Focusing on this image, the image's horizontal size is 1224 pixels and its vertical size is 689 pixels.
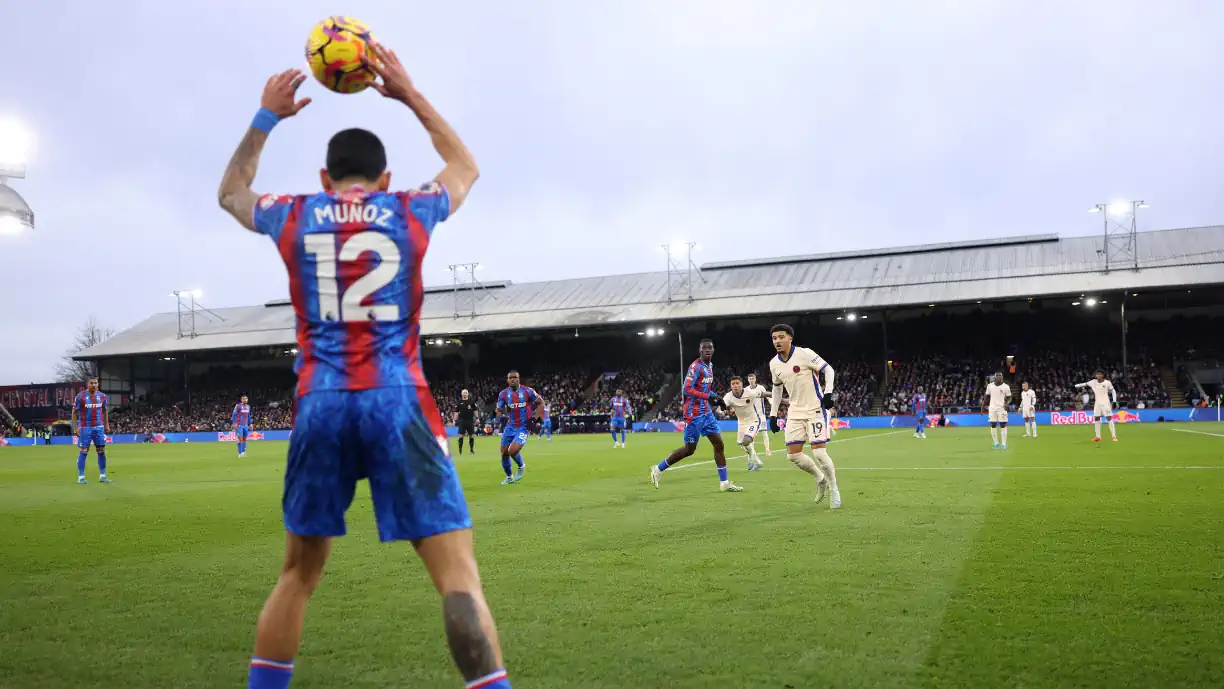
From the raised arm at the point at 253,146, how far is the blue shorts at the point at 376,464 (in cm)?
85

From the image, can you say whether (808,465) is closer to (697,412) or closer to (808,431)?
(808,431)

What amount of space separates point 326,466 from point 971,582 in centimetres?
498

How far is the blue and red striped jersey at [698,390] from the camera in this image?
14752mm

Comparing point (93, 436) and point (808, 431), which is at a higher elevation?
point (808, 431)

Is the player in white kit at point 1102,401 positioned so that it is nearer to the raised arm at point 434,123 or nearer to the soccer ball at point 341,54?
the raised arm at point 434,123

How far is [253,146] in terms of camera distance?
3545mm

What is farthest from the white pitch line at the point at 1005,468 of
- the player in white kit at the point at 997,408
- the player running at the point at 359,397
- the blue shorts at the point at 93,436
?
the player running at the point at 359,397

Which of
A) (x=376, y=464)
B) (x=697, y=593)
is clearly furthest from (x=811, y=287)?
(x=376, y=464)

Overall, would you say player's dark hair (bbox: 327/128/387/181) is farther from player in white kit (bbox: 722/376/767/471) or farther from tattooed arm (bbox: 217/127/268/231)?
player in white kit (bbox: 722/376/767/471)

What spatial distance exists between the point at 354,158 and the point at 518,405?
584 inches

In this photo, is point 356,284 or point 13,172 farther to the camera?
point 13,172

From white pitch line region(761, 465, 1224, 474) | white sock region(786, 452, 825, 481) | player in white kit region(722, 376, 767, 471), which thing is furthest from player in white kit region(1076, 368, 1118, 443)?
white sock region(786, 452, 825, 481)

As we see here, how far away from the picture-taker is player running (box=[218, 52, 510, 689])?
9.95ft

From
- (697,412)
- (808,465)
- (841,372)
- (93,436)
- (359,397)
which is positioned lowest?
(808,465)
